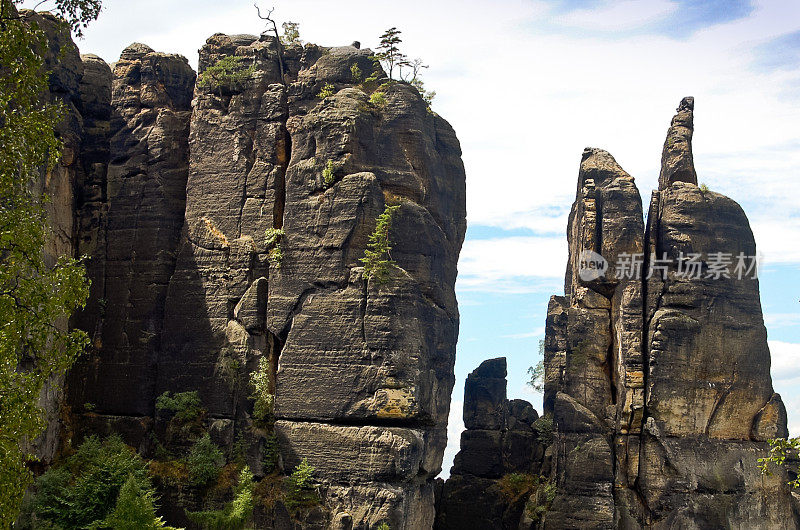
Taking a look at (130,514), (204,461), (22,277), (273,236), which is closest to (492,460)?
(204,461)

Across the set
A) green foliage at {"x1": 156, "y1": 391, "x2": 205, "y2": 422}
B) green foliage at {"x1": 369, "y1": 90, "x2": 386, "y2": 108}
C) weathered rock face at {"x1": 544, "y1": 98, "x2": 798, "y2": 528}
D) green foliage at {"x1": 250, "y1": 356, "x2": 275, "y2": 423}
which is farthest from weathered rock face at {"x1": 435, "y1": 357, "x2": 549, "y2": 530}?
green foliage at {"x1": 369, "y1": 90, "x2": 386, "y2": 108}

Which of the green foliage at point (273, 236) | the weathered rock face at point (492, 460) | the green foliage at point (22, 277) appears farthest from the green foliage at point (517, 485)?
the green foliage at point (22, 277)

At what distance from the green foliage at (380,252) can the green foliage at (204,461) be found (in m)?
6.15

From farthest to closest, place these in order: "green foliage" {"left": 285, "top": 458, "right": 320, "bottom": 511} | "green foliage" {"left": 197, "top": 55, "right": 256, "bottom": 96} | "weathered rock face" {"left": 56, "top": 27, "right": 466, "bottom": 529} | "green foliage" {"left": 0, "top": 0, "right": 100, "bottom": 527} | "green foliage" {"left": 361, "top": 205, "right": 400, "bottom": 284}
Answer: "green foliage" {"left": 197, "top": 55, "right": 256, "bottom": 96}, "green foliage" {"left": 361, "top": 205, "right": 400, "bottom": 284}, "weathered rock face" {"left": 56, "top": 27, "right": 466, "bottom": 529}, "green foliage" {"left": 285, "top": 458, "right": 320, "bottom": 511}, "green foliage" {"left": 0, "top": 0, "right": 100, "bottom": 527}

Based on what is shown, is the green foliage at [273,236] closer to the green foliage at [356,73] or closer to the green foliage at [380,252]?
the green foliage at [380,252]

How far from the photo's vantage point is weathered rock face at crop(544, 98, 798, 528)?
1234 inches

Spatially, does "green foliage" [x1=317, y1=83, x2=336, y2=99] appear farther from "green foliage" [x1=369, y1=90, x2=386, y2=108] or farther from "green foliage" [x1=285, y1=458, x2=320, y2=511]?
"green foliage" [x1=285, y1=458, x2=320, y2=511]

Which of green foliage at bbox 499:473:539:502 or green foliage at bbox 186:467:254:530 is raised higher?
green foliage at bbox 499:473:539:502

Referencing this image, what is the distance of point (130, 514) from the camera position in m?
23.8

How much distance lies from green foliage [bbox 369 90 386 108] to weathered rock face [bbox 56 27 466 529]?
135 mm

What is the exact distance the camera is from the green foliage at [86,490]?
24641 millimetres

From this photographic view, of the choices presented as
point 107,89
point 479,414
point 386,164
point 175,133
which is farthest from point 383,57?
point 479,414

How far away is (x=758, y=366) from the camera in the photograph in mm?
32219

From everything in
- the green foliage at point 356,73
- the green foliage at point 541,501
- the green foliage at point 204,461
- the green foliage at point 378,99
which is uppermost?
the green foliage at point 356,73
